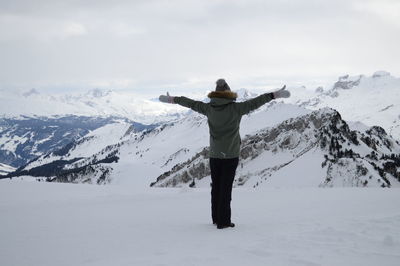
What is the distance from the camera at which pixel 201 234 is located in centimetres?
769

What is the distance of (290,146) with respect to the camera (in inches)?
4200

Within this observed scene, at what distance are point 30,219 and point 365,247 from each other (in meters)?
8.20

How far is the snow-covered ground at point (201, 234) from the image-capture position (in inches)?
227

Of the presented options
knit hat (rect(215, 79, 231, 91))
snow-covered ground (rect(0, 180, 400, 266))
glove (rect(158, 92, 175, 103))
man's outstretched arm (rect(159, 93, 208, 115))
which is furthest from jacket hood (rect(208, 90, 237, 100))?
snow-covered ground (rect(0, 180, 400, 266))

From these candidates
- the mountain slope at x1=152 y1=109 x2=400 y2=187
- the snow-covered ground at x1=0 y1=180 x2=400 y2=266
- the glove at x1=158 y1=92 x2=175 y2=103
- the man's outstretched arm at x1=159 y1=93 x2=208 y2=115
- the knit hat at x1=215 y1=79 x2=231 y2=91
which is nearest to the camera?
the snow-covered ground at x1=0 y1=180 x2=400 y2=266

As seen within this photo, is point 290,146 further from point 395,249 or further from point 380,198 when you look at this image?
point 395,249

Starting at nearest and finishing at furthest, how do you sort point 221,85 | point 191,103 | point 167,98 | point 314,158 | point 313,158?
point 221,85 < point 191,103 < point 167,98 < point 314,158 < point 313,158

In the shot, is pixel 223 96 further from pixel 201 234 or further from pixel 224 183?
pixel 201 234

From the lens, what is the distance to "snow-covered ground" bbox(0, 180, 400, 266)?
5.75 metres

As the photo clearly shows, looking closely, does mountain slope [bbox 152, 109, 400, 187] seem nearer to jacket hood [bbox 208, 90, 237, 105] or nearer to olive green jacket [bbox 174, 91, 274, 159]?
olive green jacket [bbox 174, 91, 274, 159]

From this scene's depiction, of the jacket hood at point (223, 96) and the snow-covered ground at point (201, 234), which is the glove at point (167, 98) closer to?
the jacket hood at point (223, 96)

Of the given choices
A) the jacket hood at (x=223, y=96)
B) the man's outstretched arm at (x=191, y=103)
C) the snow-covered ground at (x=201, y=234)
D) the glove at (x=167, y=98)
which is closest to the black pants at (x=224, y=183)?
the snow-covered ground at (x=201, y=234)

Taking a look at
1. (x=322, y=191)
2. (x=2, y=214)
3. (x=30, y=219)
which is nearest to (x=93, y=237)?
(x=30, y=219)

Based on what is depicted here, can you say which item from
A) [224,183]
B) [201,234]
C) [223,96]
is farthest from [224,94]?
[201,234]
